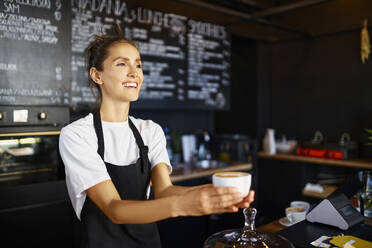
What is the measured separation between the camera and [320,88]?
440cm

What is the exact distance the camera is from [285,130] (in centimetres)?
477

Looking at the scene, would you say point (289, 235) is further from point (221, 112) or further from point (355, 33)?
point (221, 112)

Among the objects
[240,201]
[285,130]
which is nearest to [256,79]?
[285,130]

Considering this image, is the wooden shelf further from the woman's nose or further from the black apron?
the woman's nose

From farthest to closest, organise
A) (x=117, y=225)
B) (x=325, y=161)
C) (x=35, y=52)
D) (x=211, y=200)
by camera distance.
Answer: (x=325, y=161) → (x=35, y=52) → (x=117, y=225) → (x=211, y=200)

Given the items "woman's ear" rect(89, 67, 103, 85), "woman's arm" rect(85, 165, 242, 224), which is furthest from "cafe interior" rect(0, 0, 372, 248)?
"woman's ear" rect(89, 67, 103, 85)

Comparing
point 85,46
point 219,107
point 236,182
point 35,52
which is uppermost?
point 85,46

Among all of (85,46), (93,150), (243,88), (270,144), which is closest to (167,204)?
(93,150)

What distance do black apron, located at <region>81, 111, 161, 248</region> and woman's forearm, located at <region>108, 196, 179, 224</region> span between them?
302mm

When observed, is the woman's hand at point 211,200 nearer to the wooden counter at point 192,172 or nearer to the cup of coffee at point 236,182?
the cup of coffee at point 236,182

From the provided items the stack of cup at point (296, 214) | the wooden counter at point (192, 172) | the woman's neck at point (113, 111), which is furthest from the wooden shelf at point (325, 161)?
the woman's neck at point (113, 111)

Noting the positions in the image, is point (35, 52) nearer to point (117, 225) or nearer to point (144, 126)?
point (144, 126)

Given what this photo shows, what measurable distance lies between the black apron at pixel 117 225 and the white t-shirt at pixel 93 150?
3 centimetres

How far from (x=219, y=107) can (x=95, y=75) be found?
2.76m
